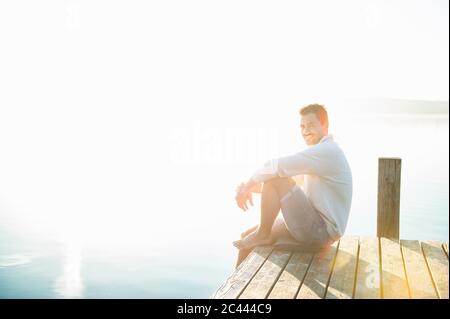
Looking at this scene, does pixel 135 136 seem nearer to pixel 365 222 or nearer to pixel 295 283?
pixel 365 222

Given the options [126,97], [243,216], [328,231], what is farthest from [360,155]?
[126,97]

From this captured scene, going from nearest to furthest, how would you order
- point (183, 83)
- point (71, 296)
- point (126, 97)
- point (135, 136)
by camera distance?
1. point (71, 296)
2. point (135, 136)
3. point (126, 97)
4. point (183, 83)

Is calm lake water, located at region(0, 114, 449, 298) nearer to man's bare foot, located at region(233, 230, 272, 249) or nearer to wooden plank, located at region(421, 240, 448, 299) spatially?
man's bare foot, located at region(233, 230, 272, 249)

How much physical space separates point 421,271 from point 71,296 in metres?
5.55

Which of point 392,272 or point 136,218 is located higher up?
point 392,272

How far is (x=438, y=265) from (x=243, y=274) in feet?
6.41

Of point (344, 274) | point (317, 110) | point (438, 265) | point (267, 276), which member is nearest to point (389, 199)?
point (438, 265)

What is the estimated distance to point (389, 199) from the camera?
6574mm

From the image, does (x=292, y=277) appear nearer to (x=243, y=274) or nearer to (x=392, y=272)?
(x=243, y=274)

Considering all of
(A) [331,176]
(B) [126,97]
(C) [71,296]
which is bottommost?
(C) [71,296]

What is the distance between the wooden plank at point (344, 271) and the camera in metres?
4.14

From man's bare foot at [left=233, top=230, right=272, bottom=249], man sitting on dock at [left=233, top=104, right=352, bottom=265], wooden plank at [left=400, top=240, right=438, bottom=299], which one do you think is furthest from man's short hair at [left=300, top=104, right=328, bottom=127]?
wooden plank at [left=400, top=240, right=438, bottom=299]

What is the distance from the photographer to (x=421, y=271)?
16.2ft

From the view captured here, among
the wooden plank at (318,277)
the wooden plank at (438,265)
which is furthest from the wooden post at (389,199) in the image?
the wooden plank at (318,277)
